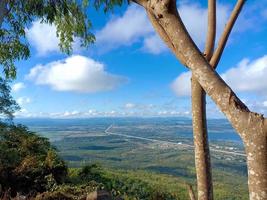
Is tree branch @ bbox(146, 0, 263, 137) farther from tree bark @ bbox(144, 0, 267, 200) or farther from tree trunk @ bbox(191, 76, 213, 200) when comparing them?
tree trunk @ bbox(191, 76, 213, 200)

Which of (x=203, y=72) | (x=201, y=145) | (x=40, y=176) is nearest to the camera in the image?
(x=203, y=72)

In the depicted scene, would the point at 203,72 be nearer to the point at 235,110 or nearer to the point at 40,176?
the point at 235,110

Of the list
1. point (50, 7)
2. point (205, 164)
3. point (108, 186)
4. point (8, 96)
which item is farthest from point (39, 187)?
point (8, 96)

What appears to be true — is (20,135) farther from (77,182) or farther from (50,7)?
(50,7)

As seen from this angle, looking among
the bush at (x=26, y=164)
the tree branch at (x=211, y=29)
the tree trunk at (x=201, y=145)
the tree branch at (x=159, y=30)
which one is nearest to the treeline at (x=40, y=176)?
the bush at (x=26, y=164)

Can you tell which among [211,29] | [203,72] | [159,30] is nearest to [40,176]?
[211,29]

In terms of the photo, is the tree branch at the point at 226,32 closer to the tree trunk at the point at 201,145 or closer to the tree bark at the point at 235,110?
the tree trunk at the point at 201,145
